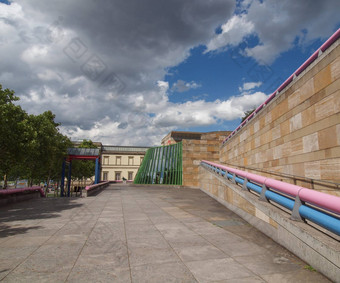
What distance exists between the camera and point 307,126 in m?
8.60

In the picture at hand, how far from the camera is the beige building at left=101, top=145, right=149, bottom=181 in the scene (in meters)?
76.5

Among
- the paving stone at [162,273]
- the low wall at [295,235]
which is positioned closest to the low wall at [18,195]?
the paving stone at [162,273]

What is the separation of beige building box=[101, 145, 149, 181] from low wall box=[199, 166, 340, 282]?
7096cm

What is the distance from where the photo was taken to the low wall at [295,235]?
3.93m

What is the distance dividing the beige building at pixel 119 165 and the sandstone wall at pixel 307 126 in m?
67.8

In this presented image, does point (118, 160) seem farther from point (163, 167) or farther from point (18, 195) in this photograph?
point (18, 195)

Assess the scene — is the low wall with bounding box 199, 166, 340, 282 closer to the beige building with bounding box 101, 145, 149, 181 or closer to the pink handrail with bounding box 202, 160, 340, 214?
the pink handrail with bounding box 202, 160, 340, 214

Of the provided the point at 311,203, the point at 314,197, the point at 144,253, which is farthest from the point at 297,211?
the point at 144,253

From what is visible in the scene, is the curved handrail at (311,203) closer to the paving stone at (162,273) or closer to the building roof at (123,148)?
the paving stone at (162,273)

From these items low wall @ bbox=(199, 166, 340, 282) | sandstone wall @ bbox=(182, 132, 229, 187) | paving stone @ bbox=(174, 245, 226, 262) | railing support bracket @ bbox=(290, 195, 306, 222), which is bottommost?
paving stone @ bbox=(174, 245, 226, 262)

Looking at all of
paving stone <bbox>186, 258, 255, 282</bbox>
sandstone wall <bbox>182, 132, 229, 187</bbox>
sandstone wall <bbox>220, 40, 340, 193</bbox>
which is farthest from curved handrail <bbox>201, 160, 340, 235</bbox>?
sandstone wall <bbox>182, 132, 229, 187</bbox>

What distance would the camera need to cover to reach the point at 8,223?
326 inches

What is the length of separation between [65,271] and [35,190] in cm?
1641

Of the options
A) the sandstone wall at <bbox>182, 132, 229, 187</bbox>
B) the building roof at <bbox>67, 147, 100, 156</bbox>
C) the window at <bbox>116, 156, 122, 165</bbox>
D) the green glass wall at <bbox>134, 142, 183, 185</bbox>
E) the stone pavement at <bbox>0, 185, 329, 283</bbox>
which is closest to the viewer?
the stone pavement at <bbox>0, 185, 329, 283</bbox>
